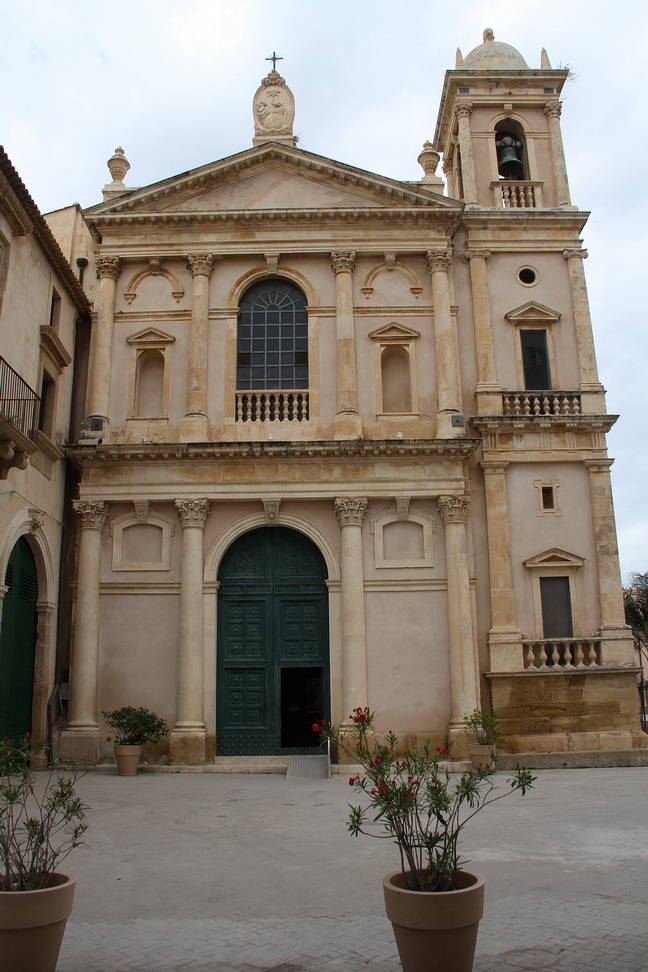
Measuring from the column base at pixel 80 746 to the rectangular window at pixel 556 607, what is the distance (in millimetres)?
10455

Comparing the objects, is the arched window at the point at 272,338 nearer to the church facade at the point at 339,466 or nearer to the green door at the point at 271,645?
the church facade at the point at 339,466

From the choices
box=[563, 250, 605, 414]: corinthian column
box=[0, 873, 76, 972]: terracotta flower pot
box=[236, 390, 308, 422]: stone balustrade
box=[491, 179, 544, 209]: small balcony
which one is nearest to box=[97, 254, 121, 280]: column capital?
box=[236, 390, 308, 422]: stone balustrade

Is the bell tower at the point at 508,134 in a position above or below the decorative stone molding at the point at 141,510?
above

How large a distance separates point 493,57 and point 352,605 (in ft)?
54.1

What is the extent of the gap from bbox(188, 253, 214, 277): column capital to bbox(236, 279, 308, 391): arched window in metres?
1.17

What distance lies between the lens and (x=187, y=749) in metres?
17.5

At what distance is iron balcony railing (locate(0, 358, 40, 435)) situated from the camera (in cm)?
1473

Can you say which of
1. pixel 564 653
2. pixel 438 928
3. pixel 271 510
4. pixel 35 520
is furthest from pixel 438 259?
pixel 438 928

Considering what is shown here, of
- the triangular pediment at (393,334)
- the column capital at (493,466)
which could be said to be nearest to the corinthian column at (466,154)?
the triangular pediment at (393,334)

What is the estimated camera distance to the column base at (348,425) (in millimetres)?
19203

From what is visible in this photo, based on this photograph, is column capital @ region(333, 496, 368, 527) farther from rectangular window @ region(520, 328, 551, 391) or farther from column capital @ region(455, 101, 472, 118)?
column capital @ region(455, 101, 472, 118)

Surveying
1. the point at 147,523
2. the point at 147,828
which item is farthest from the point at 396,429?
the point at 147,828

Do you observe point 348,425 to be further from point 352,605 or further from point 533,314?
point 533,314

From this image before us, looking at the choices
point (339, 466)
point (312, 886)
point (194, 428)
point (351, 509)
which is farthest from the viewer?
point (194, 428)
